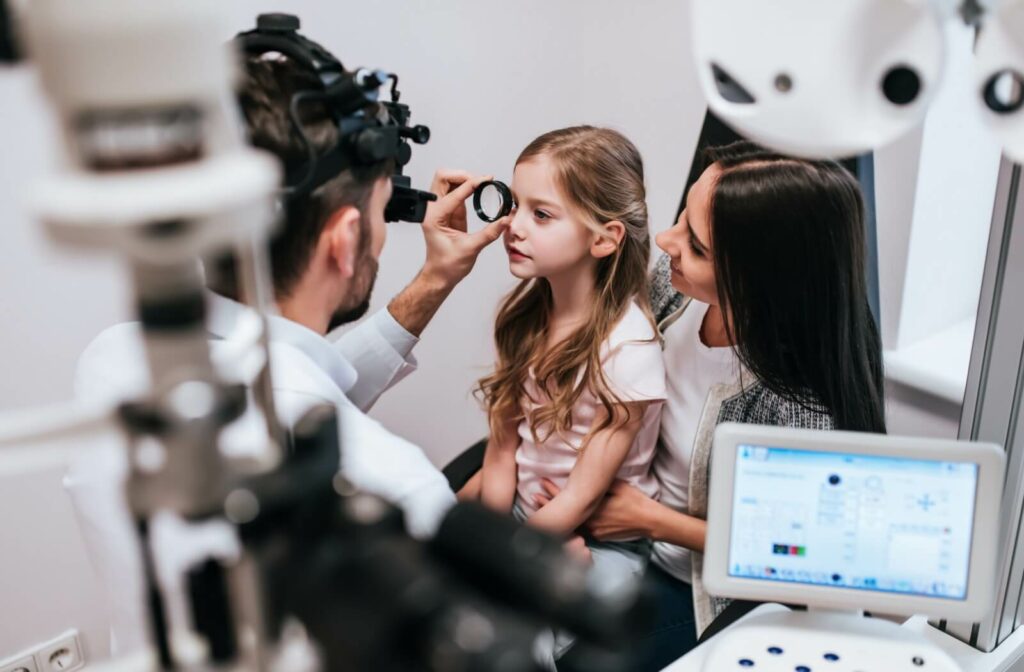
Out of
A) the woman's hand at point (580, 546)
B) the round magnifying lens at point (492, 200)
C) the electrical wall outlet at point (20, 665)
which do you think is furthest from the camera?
the electrical wall outlet at point (20, 665)

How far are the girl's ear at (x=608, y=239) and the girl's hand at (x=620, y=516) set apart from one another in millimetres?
422

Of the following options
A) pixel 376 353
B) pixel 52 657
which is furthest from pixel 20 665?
pixel 376 353

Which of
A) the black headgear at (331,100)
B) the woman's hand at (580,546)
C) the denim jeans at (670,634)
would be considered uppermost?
the black headgear at (331,100)

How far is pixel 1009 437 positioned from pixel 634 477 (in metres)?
0.66

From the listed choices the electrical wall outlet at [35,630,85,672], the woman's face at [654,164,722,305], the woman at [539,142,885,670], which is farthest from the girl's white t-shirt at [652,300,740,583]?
the electrical wall outlet at [35,630,85,672]

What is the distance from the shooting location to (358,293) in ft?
4.07

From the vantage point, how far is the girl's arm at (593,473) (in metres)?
1.61

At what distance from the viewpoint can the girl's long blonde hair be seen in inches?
63.6

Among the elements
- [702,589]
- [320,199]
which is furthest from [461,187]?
[702,589]

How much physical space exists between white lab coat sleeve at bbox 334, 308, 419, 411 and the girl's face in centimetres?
24

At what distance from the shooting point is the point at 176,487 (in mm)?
451

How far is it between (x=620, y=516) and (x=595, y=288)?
1.39 ft

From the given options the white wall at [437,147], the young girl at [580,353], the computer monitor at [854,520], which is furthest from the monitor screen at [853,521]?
the white wall at [437,147]

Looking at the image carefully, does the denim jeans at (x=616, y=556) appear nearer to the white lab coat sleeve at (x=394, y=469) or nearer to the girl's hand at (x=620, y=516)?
the girl's hand at (x=620, y=516)
